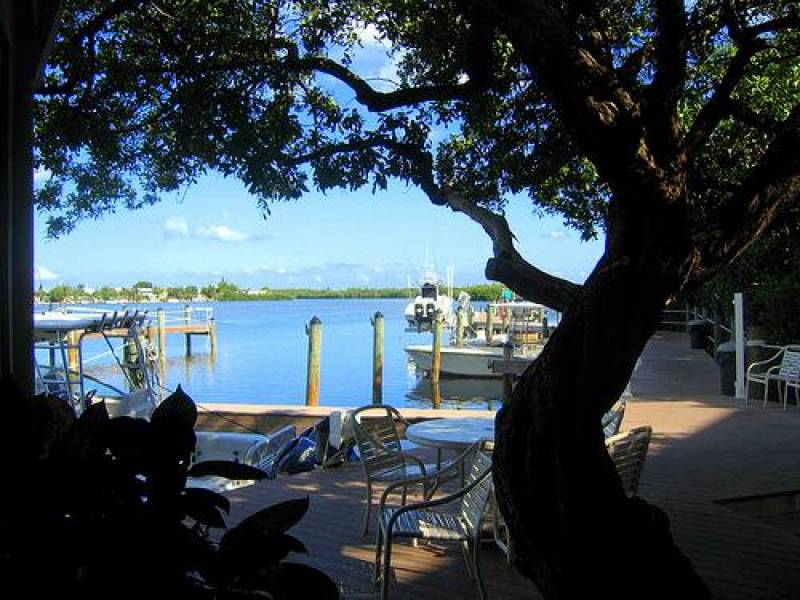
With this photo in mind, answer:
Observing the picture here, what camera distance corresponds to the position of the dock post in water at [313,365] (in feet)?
48.7

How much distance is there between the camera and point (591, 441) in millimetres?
2520

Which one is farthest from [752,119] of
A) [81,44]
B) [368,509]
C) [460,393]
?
[460,393]

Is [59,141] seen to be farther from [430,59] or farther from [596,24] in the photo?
[596,24]

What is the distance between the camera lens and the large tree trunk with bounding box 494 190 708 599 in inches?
96.0

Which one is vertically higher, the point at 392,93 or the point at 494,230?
the point at 392,93

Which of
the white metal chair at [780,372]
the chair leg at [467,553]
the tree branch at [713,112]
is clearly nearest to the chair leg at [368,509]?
the chair leg at [467,553]

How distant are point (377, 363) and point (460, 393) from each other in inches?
228

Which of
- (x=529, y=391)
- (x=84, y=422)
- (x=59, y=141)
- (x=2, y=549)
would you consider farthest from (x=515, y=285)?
A: (x=59, y=141)

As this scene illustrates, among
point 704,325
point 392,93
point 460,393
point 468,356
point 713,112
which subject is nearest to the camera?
point 713,112

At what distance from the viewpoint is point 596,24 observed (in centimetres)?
440

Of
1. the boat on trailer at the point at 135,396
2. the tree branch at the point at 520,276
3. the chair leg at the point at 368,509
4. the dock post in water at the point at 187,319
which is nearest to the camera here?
the tree branch at the point at 520,276

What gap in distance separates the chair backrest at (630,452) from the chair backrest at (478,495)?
0.64 meters

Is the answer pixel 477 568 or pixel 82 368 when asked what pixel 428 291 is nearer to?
pixel 82 368

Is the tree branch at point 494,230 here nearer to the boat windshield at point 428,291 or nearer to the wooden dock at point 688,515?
the wooden dock at point 688,515
